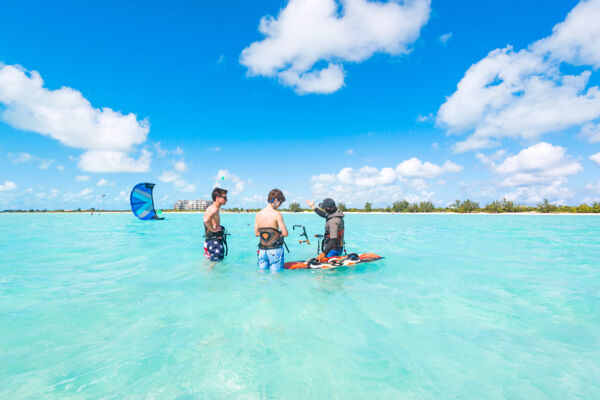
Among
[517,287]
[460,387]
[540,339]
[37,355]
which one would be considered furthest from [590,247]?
[37,355]

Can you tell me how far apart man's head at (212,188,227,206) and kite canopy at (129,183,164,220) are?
34752 mm

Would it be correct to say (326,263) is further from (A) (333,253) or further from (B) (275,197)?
(B) (275,197)

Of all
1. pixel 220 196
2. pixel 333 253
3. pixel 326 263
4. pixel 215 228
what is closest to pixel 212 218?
pixel 215 228

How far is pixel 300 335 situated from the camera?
467 cm

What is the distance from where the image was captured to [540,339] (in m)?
4.57

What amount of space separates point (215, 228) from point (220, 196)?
1.55 m

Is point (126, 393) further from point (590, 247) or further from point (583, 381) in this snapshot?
point (590, 247)

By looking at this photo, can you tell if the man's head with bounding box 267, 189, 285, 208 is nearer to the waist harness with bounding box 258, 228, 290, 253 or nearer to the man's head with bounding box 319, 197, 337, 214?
the waist harness with bounding box 258, 228, 290, 253

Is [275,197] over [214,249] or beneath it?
over

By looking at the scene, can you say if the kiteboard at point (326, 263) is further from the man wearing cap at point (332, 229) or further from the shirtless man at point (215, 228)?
the shirtless man at point (215, 228)

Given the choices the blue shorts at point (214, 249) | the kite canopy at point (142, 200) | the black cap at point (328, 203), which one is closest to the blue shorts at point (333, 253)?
the black cap at point (328, 203)

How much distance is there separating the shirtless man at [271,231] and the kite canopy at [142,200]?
3595 centimetres

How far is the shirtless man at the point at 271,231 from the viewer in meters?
8.31

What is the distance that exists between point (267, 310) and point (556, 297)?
7.45 m
